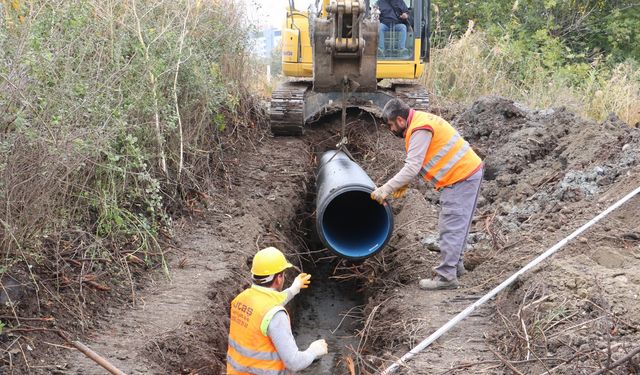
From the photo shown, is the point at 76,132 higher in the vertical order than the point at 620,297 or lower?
higher

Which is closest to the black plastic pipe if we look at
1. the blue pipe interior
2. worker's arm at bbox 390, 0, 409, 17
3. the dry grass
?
the blue pipe interior

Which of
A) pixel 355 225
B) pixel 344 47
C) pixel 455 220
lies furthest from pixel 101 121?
pixel 344 47

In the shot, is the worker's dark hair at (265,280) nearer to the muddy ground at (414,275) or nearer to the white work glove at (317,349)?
the white work glove at (317,349)

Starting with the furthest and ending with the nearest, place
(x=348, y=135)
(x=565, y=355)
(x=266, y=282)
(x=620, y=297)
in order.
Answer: (x=348, y=135) < (x=620, y=297) < (x=565, y=355) < (x=266, y=282)

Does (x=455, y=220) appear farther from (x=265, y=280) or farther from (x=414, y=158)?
(x=265, y=280)

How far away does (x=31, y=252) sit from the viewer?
5438 millimetres

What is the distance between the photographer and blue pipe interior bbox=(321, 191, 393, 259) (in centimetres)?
739

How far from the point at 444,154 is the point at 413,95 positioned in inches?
220

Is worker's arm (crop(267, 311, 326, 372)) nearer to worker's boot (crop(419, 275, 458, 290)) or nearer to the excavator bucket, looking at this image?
worker's boot (crop(419, 275, 458, 290))

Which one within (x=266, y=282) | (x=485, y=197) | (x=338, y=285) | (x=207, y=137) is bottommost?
(x=338, y=285)

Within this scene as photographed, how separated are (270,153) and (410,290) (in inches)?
173

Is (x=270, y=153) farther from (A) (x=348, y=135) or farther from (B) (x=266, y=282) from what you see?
(B) (x=266, y=282)

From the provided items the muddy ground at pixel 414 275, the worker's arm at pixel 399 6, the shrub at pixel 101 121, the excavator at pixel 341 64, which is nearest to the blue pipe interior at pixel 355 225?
the muddy ground at pixel 414 275

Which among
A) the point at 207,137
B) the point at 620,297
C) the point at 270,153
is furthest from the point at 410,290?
the point at 270,153
